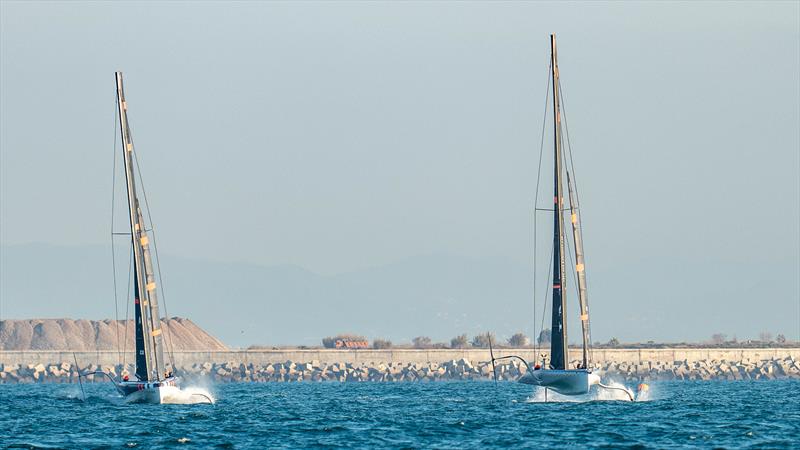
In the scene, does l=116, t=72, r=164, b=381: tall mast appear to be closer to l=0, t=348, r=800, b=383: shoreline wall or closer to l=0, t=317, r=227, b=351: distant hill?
l=0, t=348, r=800, b=383: shoreline wall

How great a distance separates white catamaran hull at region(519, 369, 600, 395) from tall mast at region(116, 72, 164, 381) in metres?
13.7

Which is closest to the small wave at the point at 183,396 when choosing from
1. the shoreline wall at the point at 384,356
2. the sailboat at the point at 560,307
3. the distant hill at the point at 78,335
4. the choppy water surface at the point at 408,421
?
the choppy water surface at the point at 408,421

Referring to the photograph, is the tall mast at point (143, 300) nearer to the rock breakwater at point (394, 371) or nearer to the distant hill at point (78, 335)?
the rock breakwater at point (394, 371)

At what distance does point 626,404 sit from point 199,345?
69.0 metres

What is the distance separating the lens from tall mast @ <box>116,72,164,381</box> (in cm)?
6247

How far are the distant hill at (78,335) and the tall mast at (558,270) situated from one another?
6911 centimetres

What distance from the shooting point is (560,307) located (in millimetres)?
60375

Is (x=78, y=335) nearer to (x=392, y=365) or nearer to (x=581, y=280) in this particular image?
(x=392, y=365)

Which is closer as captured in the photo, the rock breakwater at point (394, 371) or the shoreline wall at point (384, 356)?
the rock breakwater at point (394, 371)

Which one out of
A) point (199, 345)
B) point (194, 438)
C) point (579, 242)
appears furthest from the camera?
point (199, 345)

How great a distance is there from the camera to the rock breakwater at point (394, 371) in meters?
101

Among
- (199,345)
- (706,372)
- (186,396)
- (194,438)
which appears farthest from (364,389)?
(199,345)

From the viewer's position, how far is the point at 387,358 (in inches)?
4200

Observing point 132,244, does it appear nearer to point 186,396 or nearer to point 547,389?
point 186,396
